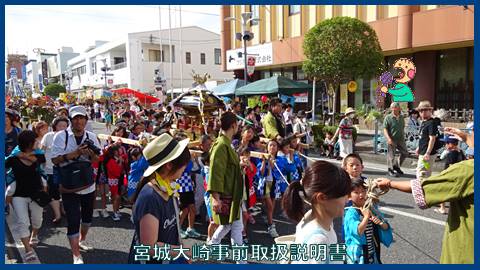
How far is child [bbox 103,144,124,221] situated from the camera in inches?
227

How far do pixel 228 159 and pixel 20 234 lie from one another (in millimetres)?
2350

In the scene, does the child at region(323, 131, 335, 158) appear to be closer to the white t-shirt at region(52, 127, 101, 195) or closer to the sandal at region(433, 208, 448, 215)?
the sandal at region(433, 208, 448, 215)

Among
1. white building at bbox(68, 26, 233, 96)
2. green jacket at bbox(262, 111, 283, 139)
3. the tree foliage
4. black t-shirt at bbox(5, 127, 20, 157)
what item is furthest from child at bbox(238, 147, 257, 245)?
white building at bbox(68, 26, 233, 96)

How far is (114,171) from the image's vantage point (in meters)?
5.81

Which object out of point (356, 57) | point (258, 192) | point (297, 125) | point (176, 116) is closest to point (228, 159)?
point (258, 192)

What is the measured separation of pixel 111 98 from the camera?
87.5ft

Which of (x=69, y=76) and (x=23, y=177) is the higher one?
(x=69, y=76)

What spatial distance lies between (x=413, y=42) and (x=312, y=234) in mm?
13948

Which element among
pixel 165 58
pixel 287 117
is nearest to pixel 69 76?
pixel 165 58

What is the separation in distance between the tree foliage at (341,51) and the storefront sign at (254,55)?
298 inches

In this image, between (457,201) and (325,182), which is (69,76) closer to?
(325,182)

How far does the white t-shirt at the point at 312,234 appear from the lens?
2.07 metres

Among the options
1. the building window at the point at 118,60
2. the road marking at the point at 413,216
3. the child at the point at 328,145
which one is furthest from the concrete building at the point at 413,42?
the building window at the point at 118,60

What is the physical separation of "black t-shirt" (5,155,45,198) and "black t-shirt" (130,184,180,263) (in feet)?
7.50
